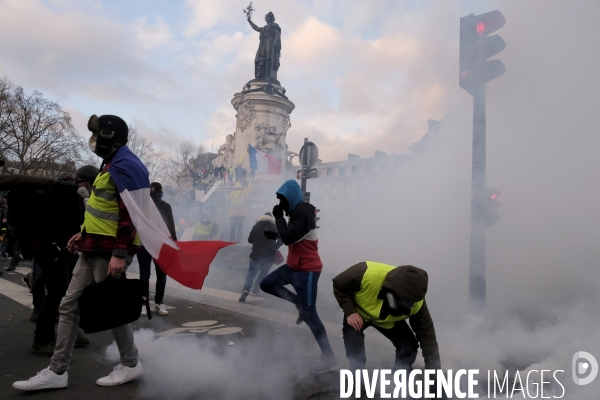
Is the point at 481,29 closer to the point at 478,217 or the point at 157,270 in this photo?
the point at 478,217

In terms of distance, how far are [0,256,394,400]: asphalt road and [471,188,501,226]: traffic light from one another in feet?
5.85

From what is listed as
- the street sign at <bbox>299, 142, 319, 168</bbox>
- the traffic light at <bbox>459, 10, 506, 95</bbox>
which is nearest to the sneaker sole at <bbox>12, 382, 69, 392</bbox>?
the traffic light at <bbox>459, 10, 506, 95</bbox>

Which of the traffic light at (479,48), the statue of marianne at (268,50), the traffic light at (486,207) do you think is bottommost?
the traffic light at (486,207)

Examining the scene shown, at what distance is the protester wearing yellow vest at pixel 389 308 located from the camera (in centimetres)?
233

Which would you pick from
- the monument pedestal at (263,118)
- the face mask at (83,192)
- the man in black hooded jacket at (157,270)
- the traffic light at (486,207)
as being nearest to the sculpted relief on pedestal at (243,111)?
the monument pedestal at (263,118)

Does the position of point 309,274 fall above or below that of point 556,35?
below

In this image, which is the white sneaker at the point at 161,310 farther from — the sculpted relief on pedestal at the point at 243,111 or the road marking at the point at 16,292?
the sculpted relief on pedestal at the point at 243,111

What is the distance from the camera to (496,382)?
117 inches

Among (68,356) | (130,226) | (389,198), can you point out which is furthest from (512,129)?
(68,356)

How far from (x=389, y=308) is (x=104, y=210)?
1.78m

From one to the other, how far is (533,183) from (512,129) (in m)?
0.86

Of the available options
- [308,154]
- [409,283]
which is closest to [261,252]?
[308,154]

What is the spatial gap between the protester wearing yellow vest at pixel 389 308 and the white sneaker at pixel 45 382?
173 cm

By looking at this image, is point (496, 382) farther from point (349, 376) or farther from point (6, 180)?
point (6, 180)
